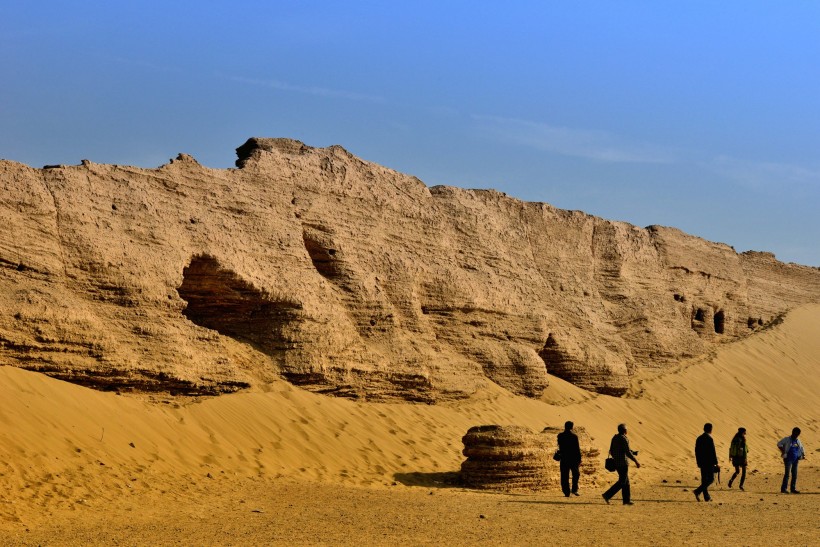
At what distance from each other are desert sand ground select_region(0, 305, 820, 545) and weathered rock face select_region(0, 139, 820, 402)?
0.56 m

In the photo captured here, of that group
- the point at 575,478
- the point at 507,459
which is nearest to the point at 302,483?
the point at 507,459

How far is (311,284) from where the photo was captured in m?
18.3

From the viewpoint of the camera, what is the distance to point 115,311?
15.3 m

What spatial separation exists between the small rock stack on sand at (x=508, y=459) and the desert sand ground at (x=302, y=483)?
28cm

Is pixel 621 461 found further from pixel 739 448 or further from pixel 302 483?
pixel 302 483

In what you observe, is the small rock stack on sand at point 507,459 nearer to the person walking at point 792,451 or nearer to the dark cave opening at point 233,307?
the person walking at point 792,451

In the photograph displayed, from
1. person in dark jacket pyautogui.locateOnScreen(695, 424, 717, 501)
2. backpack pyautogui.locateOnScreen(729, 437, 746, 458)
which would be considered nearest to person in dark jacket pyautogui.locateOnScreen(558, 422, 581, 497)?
person in dark jacket pyautogui.locateOnScreen(695, 424, 717, 501)

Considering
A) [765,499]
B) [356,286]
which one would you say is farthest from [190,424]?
[765,499]

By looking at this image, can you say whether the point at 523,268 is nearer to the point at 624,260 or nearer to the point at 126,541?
the point at 624,260

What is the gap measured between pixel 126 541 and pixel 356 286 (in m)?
9.78

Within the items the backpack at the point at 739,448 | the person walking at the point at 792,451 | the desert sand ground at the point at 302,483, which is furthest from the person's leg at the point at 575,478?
the person walking at the point at 792,451

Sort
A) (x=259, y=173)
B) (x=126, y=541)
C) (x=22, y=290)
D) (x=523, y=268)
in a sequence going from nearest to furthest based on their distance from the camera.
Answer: (x=126, y=541)
(x=22, y=290)
(x=259, y=173)
(x=523, y=268)

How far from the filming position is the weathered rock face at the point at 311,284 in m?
15.0

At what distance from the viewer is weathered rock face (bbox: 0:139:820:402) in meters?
15.0
